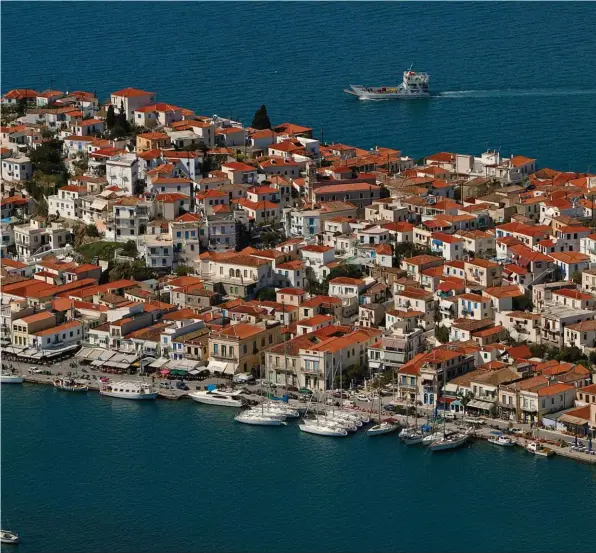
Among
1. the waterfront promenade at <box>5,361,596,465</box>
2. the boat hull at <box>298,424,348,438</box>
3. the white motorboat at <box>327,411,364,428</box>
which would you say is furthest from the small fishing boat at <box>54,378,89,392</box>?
the white motorboat at <box>327,411,364,428</box>

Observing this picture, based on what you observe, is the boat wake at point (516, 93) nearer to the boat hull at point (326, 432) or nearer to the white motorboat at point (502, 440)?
the boat hull at point (326, 432)

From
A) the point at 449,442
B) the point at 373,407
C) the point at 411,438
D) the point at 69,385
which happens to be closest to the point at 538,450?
the point at 449,442

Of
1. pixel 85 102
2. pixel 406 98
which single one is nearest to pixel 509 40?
pixel 406 98

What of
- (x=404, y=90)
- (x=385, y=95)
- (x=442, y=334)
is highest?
(x=404, y=90)

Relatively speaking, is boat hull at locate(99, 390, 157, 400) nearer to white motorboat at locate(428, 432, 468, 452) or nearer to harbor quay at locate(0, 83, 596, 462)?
harbor quay at locate(0, 83, 596, 462)

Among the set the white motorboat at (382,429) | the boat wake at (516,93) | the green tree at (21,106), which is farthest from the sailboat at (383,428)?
the boat wake at (516,93)

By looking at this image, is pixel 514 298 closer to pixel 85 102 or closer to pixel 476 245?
pixel 476 245

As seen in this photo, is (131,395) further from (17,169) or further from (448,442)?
(17,169)
